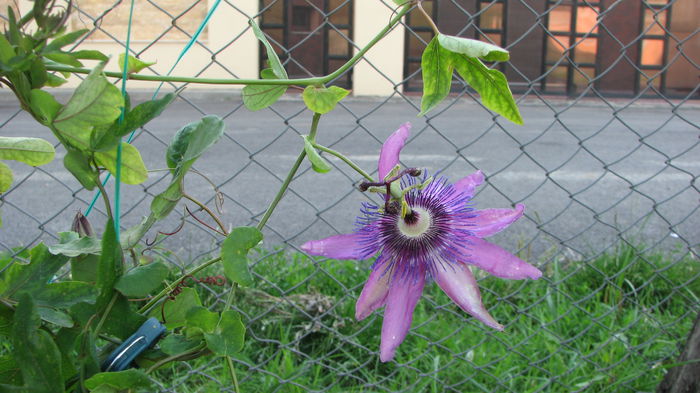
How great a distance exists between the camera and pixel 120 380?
1.38ft

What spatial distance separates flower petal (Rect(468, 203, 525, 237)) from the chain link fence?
0.28 meters

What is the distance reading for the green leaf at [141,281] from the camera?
1.42ft

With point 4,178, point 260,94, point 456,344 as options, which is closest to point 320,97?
point 260,94

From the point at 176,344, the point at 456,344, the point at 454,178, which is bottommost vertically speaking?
the point at 454,178

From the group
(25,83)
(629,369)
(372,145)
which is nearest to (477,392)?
(629,369)

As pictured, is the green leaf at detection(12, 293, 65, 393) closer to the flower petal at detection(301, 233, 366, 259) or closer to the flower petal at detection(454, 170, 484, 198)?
the flower petal at detection(301, 233, 366, 259)

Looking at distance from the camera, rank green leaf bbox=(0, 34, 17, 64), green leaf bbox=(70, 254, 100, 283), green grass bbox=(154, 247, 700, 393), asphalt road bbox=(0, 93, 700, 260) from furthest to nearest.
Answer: asphalt road bbox=(0, 93, 700, 260) < green grass bbox=(154, 247, 700, 393) < green leaf bbox=(70, 254, 100, 283) < green leaf bbox=(0, 34, 17, 64)

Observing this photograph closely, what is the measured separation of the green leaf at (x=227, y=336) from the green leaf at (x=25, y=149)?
189 millimetres

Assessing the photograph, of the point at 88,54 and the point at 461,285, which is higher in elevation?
the point at 88,54

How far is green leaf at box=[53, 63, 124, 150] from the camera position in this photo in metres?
0.40

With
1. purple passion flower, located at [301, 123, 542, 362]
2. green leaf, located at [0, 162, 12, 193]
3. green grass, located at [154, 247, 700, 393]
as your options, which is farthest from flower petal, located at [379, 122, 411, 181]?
green grass, located at [154, 247, 700, 393]

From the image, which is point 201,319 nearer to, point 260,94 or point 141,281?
point 141,281

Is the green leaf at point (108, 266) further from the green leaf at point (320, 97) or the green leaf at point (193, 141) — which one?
the green leaf at point (320, 97)

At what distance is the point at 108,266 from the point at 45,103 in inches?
4.1
